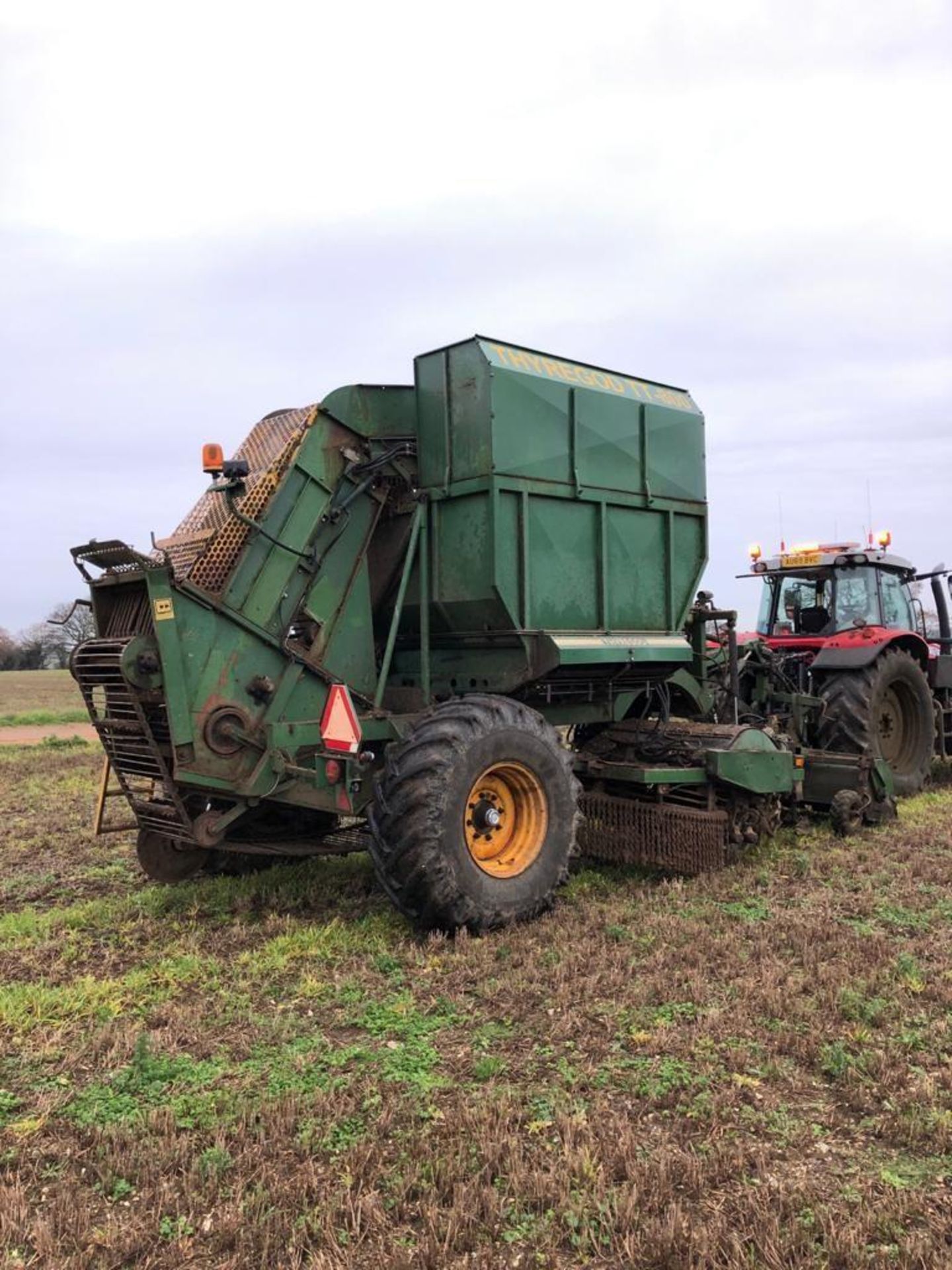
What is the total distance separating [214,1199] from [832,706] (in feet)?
24.0

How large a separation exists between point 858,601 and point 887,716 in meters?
1.16

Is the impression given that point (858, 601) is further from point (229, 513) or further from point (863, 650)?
point (229, 513)

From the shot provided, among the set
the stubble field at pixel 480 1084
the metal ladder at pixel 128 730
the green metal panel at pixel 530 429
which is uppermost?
the green metal panel at pixel 530 429

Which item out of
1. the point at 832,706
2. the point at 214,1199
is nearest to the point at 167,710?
the point at 214,1199

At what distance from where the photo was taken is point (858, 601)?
386 inches

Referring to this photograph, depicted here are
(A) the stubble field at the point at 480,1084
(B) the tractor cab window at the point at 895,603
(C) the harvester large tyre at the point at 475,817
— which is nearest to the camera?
(A) the stubble field at the point at 480,1084

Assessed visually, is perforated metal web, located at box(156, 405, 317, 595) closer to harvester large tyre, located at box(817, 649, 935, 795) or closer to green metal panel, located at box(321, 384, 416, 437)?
green metal panel, located at box(321, 384, 416, 437)

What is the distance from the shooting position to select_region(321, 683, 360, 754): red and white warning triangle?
533 cm

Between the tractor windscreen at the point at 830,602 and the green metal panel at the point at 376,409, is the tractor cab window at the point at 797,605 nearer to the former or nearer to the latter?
the tractor windscreen at the point at 830,602

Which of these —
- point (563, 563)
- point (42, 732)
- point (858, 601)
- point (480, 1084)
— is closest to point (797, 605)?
point (858, 601)

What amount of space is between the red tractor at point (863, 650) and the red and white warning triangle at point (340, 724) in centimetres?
484

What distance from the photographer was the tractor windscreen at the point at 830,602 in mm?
9789

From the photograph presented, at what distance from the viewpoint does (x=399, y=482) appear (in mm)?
6172

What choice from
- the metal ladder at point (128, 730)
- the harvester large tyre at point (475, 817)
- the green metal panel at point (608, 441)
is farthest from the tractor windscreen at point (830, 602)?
the metal ladder at point (128, 730)
